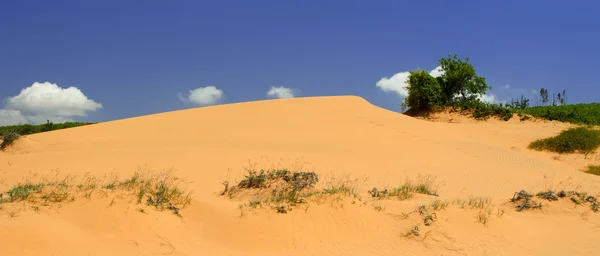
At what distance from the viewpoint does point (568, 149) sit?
66.1ft

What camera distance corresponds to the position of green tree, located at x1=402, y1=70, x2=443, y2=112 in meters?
34.9

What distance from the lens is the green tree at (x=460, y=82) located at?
35.4 m

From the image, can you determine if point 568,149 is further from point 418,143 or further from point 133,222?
point 133,222

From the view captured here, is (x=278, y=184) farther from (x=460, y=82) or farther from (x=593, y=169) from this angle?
(x=460, y=82)

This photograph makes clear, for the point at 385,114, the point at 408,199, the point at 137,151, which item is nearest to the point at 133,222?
the point at 408,199

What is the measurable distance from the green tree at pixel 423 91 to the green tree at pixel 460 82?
103 centimetres

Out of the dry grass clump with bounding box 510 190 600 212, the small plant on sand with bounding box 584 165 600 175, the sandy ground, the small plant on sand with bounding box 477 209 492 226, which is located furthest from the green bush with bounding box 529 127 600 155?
the small plant on sand with bounding box 477 209 492 226

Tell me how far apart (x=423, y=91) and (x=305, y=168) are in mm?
23825

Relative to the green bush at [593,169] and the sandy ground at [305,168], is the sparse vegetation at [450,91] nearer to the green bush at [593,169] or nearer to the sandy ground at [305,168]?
the sandy ground at [305,168]

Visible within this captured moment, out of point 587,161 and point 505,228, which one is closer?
point 505,228

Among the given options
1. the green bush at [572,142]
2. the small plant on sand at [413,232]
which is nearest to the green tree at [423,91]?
the green bush at [572,142]

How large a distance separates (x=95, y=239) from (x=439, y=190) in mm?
8501

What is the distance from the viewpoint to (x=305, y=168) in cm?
1353

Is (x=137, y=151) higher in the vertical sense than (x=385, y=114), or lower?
lower
